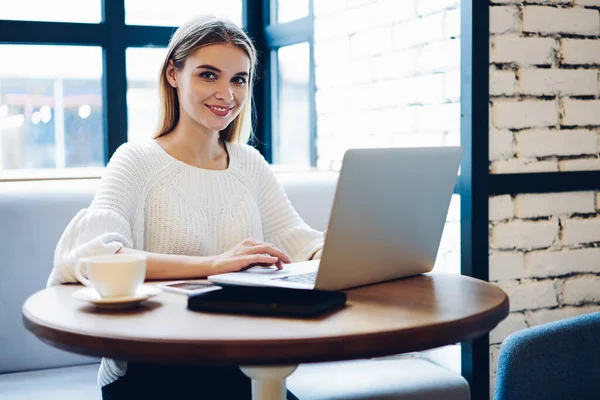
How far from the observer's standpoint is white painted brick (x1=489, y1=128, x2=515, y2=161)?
203 centimetres

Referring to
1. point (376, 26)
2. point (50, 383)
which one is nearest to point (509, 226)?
point (376, 26)

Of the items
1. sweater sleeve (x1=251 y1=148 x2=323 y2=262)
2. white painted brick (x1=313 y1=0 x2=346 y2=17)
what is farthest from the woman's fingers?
white painted brick (x1=313 y1=0 x2=346 y2=17)

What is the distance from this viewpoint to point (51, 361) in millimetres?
2129

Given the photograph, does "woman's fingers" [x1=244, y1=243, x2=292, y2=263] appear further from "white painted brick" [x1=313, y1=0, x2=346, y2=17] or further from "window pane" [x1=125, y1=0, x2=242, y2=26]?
"window pane" [x1=125, y1=0, x2=242, y2=26]

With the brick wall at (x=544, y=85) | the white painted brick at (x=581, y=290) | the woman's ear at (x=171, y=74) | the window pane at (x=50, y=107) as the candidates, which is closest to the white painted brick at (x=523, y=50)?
the brick wall at (x=544, y=85)

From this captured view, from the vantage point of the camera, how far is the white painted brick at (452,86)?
2062 millimetres

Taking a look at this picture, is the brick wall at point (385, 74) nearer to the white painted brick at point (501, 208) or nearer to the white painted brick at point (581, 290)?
the white painted brick at point (501, 208)

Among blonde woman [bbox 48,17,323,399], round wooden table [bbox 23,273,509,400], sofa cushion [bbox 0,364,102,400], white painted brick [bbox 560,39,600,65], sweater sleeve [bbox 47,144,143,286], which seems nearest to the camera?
round wooden table [bbox 23,273,509,400]

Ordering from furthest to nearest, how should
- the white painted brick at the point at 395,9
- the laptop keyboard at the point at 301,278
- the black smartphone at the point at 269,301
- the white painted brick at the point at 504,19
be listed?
1. the white painted brick at the point at 395,9
2. the white painted brick at the point at 504,19
3. the laptop keyboard at the point at 301,278
4. the black smartphone at the point at 269,301

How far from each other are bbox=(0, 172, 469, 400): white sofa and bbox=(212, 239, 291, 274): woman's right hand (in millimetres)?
546

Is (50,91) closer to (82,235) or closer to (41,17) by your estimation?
(41,17)

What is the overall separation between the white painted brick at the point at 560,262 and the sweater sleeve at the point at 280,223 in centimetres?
63

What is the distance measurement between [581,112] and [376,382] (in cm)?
97

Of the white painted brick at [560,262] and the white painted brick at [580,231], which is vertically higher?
the white painted brick at [580,231]
